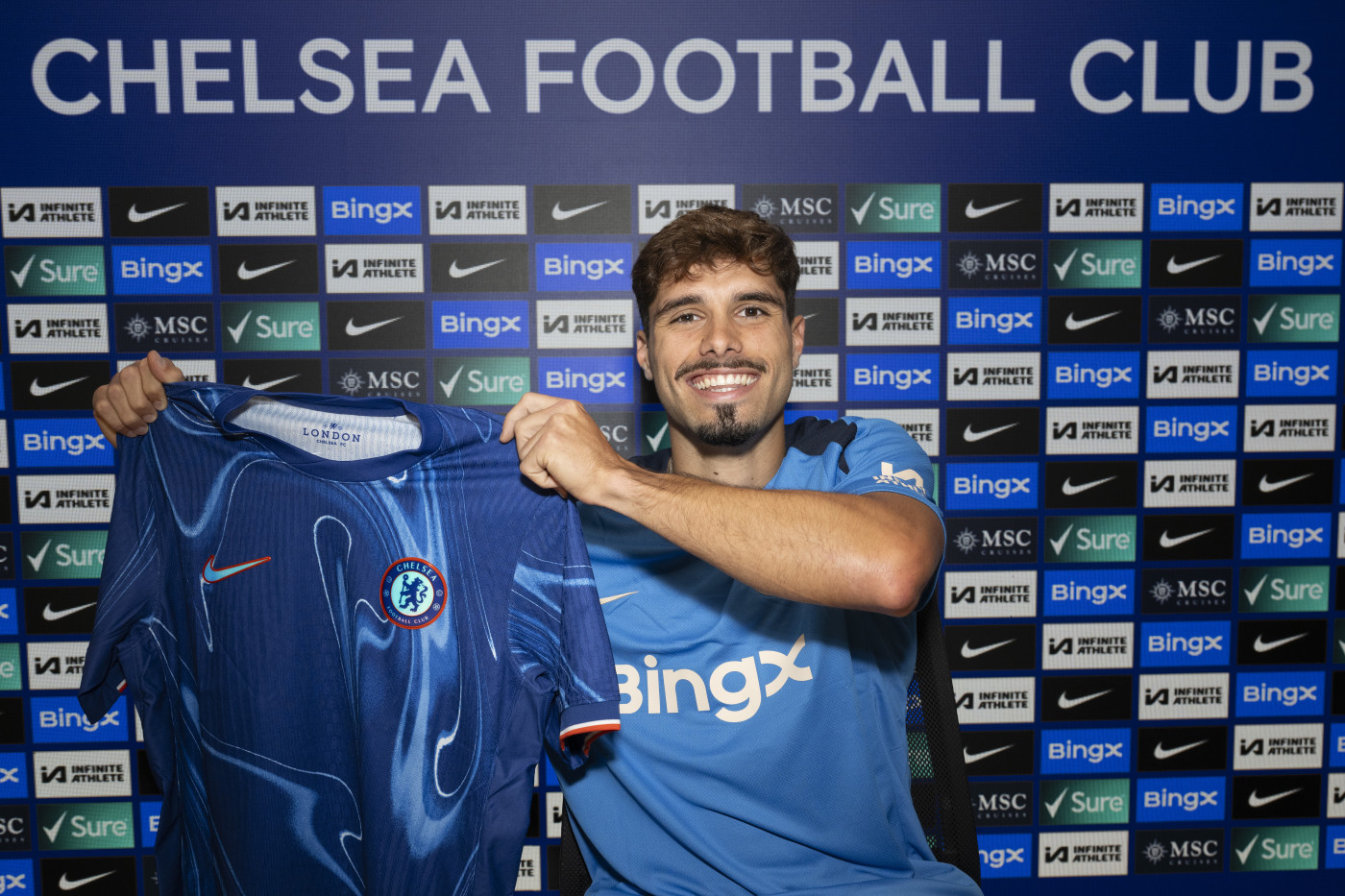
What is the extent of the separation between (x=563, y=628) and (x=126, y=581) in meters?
0.69

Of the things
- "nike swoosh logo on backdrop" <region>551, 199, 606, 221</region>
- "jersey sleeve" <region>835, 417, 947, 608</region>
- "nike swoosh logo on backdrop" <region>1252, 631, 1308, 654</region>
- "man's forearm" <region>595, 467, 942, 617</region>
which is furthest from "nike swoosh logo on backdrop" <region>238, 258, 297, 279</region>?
"nike swoosh logo on backdrop" <region>1252, 631, 1308, 654</region>

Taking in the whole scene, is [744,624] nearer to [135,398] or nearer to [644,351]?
[644,351]

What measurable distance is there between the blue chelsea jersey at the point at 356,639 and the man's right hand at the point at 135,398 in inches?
1.3

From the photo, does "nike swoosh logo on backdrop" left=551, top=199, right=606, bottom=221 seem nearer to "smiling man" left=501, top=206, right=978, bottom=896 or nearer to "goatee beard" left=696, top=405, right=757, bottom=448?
"smiling man" left=501, top=206, right=978, bottom=896

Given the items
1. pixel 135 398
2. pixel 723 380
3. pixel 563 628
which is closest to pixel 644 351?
pixel 723 380

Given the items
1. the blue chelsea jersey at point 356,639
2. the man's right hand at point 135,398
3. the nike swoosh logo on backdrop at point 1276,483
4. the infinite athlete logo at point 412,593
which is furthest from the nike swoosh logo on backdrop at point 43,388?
the nike swoosh logo on backdrop at point 1276,483

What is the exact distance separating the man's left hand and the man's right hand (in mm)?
554

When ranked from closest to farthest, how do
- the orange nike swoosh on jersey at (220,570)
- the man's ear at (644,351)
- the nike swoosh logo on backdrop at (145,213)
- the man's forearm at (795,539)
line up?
1. the man's forearm at (795,539)
2. the orange nike swoosh on jersey at (220,570)
3. the man's ear at (644,351)
4. the nike swoosh logo on backdrop at (145,213)

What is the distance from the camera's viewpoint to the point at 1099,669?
218 cm

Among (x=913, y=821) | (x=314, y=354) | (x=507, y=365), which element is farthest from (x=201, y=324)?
(x=913, y=821)

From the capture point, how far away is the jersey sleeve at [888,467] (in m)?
1.20

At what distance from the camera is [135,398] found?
1.21 m

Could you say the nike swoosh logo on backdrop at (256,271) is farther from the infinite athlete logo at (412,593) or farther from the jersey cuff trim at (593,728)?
the jersey cuff trim at (593,728)

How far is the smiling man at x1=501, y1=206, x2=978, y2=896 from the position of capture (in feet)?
3.49
